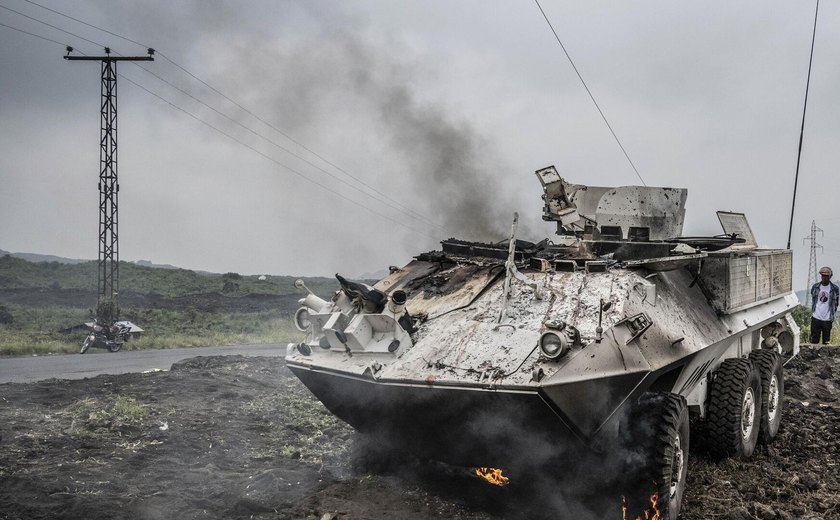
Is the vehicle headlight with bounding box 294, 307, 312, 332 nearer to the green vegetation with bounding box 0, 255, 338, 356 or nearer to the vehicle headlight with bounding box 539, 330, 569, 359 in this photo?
the vehicle headlight with bounding box 539, 330, 569, 359

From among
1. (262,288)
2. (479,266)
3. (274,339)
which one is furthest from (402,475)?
(262,288)

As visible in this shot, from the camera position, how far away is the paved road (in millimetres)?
13055

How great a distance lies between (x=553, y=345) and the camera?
16.8 ft

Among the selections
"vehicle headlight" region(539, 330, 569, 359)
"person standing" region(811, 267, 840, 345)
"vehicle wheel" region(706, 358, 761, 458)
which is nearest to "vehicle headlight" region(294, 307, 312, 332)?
"vehicle headlight" region(539, 330, 569, 359)

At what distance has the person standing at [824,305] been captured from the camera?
1409 cm

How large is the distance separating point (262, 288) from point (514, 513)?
39.1 metres

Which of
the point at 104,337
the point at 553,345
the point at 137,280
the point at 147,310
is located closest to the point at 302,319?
the point at 553,345

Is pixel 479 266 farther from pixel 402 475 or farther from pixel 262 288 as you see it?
pixel 262 288

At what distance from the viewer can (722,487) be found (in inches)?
254

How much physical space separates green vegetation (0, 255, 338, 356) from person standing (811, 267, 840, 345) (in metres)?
12.2

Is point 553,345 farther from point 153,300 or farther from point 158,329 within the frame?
point 153,300

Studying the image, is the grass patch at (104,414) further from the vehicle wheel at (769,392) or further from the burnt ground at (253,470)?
the vehicle wheel at (769,392)

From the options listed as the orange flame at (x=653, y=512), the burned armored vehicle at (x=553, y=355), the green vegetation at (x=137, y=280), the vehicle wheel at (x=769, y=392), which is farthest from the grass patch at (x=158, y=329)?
the orange flame at (x=653, y=512)

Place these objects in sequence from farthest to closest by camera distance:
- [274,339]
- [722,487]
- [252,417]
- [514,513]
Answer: [274,339] < [252,417] < [722,487] < [514,513]
